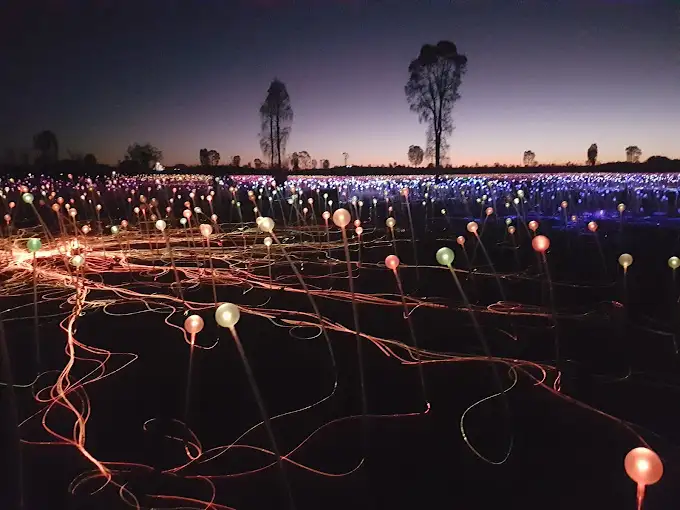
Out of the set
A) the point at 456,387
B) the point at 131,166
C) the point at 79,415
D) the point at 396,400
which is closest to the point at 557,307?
the point at 456,387

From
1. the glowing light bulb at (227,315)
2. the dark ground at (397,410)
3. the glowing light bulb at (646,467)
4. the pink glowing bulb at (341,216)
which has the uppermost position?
the pink glowing bulb at (341,216)

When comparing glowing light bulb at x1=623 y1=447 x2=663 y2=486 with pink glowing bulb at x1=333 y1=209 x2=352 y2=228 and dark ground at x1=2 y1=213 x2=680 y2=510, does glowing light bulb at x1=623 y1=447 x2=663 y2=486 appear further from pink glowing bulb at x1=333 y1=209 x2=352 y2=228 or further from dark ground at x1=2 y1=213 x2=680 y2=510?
pink glowing bulb at x1=333 y1=209 x2=352 y2=228

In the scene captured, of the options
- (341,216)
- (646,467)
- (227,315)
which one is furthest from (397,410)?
(646,467)

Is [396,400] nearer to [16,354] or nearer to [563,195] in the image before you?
[16,354]

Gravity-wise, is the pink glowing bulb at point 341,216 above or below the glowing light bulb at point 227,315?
above

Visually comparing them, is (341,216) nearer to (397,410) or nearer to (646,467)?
(397,410)

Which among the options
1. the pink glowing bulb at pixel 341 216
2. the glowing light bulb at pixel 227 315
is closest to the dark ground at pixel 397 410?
the glowing light bulb at pixel 227 315

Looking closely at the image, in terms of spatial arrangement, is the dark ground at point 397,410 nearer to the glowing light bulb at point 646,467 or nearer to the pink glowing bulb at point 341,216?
the glowing light bulb at point 646,467

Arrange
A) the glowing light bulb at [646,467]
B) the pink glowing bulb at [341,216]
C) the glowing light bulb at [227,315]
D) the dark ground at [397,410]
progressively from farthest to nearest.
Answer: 1. the pink glowing bulb at [341,216]
2. the dark ground at [397,410]
3. the glowing light bulb at [227,315]
4. the glowing light bulb at [646,467]
